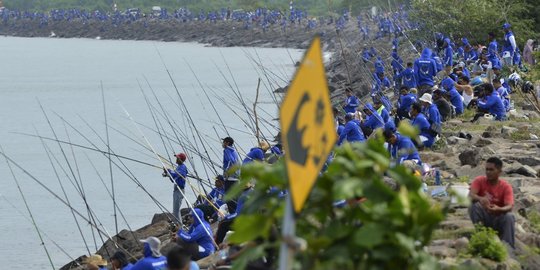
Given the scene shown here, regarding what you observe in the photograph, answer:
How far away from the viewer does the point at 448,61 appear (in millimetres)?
28109

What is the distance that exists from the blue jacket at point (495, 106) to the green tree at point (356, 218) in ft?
45.9

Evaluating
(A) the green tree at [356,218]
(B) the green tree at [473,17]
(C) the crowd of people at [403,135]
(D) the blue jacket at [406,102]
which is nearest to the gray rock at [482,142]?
(C) the crowd of people at [403,135]

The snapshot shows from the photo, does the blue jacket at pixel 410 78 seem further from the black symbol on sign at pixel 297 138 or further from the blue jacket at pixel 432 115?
the black symbol on sign at pixel 297 138

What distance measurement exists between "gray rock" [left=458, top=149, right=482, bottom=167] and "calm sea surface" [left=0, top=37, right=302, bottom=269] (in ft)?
14.4

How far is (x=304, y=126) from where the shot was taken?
17.6 feet

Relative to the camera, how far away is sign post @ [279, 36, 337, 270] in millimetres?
5309

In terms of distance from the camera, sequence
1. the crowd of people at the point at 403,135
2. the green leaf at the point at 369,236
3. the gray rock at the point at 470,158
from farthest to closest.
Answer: the gray rock at the point at 470,158 → the crowd of people at the point at 403,135 → the green leaf at the point at 369,236

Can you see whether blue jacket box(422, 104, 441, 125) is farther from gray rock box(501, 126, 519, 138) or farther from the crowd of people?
gray rock box(501, 126, 519, 138)

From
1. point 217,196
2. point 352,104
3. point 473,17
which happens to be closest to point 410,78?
point 352,104

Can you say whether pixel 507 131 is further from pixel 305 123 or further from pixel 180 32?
pixel 180 32

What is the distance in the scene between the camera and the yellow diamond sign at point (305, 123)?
209 inches

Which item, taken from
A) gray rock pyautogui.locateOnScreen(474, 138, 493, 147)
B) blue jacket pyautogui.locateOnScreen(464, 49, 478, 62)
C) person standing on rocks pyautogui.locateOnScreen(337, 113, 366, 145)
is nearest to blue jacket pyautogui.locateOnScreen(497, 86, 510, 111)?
gray rock pyautogui.locateOnScreen(474, 138, 493, 147)

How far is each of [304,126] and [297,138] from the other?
6 cm

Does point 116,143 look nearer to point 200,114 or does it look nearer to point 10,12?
point 200,114
